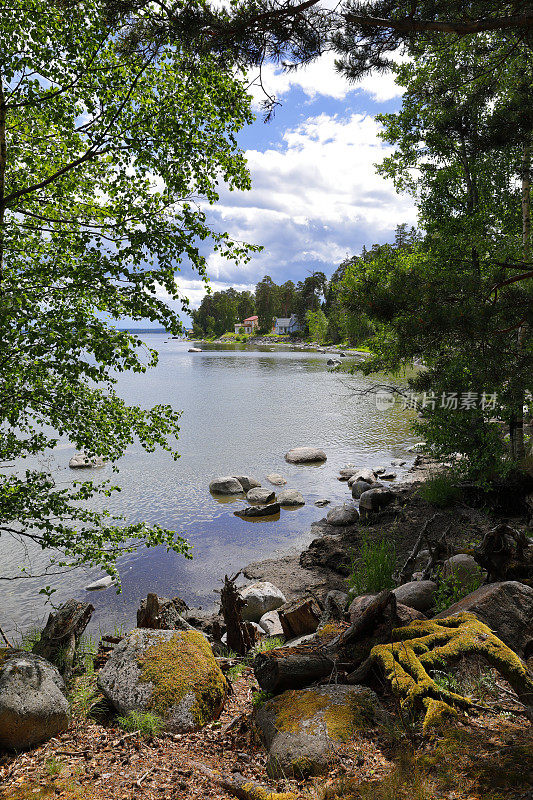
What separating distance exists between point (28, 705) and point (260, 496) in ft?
37.4

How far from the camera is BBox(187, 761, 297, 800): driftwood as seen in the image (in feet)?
8.94

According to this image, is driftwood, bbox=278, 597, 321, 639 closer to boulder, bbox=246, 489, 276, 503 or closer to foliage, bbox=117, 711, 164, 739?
foliage, bbox=117, 711, 164, 739

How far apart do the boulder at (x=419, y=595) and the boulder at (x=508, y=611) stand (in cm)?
150

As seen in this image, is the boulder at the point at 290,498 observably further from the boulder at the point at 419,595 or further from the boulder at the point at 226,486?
the boulder at the point at 419,595

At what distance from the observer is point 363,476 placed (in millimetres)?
16203

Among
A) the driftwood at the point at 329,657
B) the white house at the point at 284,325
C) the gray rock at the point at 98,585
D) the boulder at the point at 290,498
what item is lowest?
the gray rock at the point at 98,585

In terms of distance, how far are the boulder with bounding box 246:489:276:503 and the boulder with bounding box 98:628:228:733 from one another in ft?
33.3

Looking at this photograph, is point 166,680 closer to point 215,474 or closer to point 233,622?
point 233,622

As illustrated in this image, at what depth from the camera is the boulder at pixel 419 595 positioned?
5.68m

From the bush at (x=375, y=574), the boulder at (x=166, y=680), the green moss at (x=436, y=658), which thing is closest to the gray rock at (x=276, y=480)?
the bush at (x=375, y=574)

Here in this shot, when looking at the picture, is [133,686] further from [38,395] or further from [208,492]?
[208,492]

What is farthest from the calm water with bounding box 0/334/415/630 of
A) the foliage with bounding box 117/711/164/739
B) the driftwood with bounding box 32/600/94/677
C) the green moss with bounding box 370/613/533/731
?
the green moss with bounding box 370/613/533/731

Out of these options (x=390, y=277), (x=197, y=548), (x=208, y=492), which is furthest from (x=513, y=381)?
(x=208, y=492)

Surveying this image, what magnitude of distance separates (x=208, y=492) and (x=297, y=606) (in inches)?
388
